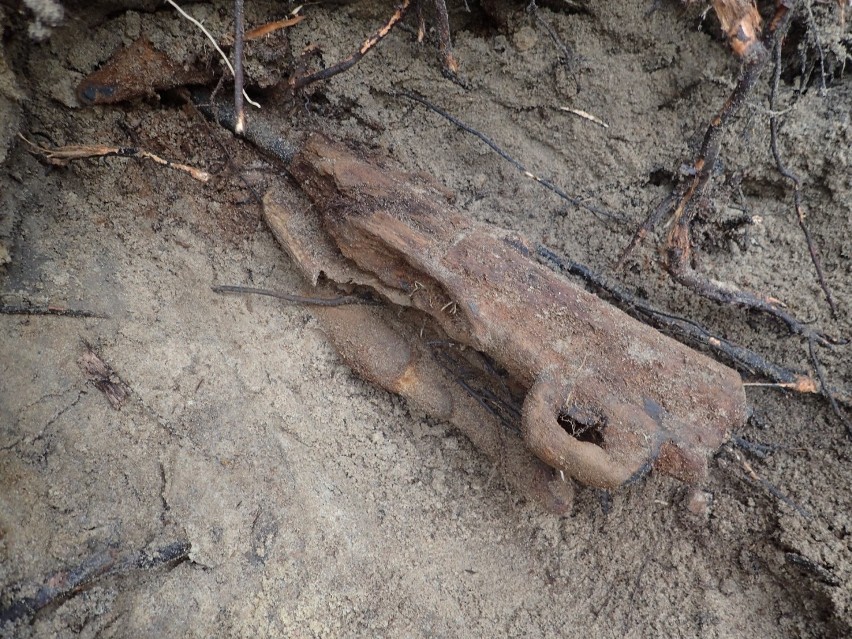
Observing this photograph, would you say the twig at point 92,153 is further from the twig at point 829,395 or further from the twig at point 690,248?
the twig at point 829,395

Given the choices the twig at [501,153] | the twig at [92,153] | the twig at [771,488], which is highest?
the twig at [501,153]

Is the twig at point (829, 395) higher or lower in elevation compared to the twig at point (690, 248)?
lower

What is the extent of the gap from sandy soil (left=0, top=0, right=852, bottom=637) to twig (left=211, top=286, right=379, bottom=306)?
0.04m

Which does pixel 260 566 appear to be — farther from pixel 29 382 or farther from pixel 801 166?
pixel 801 166

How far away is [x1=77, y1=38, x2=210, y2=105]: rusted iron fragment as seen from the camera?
1.51 metres

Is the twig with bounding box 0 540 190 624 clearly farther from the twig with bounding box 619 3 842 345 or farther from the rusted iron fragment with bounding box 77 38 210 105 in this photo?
the twig with bounding box 619 3 842 345

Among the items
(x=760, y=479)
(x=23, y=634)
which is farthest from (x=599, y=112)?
(x=23, y=634)

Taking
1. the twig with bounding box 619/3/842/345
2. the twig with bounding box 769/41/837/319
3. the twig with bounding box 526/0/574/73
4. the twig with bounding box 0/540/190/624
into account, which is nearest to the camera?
the twig with bounding box 0/540/190/624

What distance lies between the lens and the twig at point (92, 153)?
5.00 feet

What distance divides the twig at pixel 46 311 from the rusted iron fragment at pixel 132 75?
57 cm

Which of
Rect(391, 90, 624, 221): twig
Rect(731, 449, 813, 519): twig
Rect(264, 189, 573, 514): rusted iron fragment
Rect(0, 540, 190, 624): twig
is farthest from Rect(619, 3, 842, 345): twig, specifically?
Rect(0, 540, 190, 624): twig

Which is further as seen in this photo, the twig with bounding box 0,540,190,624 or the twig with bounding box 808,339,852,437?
the twig with bounding box 808,339,852,437

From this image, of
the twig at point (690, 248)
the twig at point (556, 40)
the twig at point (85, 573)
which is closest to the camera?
the twig at point (85, 573)

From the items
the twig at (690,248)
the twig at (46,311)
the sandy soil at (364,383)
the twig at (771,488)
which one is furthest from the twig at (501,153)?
the twig at (46,311)
